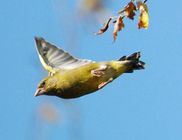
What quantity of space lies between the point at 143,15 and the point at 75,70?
5.83ft

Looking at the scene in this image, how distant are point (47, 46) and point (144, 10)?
4.44ft

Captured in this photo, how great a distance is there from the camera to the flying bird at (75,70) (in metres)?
4.30

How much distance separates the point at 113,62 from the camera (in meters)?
4.68

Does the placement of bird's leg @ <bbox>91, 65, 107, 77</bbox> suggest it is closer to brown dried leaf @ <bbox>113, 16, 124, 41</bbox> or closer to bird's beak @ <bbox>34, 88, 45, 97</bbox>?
bird's beak @ <bbox>34, 88, 45, 97</bbox>

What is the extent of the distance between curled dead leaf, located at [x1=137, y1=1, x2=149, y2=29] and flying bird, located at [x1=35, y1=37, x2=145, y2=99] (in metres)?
0.91

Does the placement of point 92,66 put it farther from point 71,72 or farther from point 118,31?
point 118,31

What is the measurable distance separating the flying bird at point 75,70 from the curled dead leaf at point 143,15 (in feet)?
3.00

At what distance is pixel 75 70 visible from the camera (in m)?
4.92

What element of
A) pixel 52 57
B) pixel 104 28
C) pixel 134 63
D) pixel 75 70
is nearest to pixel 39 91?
pixel 75 70

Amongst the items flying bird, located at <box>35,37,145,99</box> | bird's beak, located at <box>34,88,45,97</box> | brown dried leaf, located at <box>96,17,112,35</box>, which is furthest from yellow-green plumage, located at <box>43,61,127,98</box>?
brown dried leaf, located at <box>96,17,112,35</box>

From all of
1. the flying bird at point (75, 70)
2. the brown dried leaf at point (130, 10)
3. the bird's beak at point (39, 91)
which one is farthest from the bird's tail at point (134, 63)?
the brown dried leaf at point (130, 10)

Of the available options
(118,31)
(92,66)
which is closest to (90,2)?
(118,31)

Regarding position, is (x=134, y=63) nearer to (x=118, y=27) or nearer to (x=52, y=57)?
(x=52, y=57)

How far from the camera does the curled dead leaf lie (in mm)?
3189
